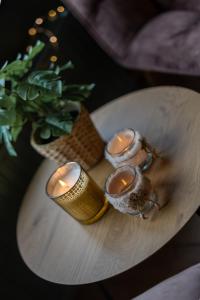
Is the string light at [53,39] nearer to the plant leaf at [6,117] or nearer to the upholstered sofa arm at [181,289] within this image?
the plant leaf at [6,117]

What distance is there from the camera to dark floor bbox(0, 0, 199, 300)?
140cm

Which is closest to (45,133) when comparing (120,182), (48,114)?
(48,114)

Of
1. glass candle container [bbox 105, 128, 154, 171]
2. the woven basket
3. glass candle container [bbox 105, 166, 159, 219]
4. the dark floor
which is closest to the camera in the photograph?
glass candle container [bbox 105, 166, 159, 219]

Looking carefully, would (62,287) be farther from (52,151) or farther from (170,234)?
(170,234)

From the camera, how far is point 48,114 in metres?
1.17

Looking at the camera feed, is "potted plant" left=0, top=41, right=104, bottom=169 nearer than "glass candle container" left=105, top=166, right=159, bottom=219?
No

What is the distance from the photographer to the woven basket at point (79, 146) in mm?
1174

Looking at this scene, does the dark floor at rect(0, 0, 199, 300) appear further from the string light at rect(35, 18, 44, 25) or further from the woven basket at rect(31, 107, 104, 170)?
the woven basket at rect(31, 107, 104, 170)

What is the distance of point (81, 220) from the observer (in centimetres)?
107

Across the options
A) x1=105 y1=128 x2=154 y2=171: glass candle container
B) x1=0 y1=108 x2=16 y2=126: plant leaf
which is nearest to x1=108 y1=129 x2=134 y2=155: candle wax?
x1=105 y1=128 x2=154 y2=171: glass candle container

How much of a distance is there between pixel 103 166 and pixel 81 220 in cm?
19

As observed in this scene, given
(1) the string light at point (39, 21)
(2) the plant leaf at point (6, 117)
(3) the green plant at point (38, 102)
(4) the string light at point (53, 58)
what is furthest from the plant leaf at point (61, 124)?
(1) the string light at point (39, 21)

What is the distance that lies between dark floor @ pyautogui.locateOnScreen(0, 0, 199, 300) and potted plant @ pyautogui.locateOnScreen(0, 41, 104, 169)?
1.07ft

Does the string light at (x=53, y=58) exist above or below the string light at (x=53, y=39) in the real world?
below
